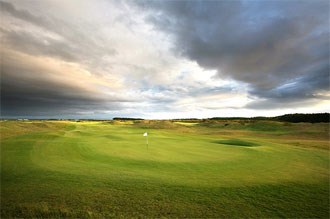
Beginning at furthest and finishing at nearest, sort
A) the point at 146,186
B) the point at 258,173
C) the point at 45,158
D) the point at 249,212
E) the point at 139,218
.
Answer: the point at 45,158, the point at 258,173, the point at 146,186, the point at 249,212, the point at 139,218

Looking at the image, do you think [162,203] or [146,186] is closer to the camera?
[162,203]

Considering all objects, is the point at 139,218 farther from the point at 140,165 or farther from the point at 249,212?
the point at 140,165

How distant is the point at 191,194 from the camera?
21.9 ft

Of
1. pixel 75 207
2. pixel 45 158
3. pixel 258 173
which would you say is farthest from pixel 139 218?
pixel 45 158

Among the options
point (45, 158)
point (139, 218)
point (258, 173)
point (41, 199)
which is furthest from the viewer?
point (45, 158)

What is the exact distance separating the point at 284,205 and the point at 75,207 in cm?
611

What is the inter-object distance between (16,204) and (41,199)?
1.98 ft

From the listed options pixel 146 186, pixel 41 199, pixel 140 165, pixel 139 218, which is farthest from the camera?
pixel 140 165

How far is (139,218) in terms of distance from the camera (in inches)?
207

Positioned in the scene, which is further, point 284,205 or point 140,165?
point 140,165

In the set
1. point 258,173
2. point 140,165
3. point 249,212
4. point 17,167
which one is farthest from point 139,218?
point 17,167

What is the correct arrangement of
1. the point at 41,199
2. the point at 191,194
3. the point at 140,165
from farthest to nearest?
the point at 140,165, the point at 191,194, the point at 41,199

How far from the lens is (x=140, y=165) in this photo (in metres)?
10.2

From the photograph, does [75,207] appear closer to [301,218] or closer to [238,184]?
[238,184]
